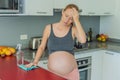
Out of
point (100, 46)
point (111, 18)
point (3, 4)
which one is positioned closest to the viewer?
point (3, 4)

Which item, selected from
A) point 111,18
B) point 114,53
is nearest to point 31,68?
point 114,53

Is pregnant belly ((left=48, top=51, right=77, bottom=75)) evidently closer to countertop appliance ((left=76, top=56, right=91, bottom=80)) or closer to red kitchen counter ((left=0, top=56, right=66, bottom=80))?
red kitchen counter ((left=0, top=56, right=66, bottom=80))

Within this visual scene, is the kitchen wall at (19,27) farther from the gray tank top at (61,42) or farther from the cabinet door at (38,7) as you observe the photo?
the gray tank top at (61,42)

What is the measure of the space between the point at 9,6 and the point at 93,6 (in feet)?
4.70

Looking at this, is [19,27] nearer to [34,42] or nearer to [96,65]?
[34,42]

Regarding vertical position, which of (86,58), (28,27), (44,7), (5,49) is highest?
(44,7)

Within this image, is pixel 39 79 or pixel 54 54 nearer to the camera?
pixel 39 79

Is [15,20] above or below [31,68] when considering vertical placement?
above

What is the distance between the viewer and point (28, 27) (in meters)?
2.91

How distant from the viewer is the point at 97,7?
3221 mm

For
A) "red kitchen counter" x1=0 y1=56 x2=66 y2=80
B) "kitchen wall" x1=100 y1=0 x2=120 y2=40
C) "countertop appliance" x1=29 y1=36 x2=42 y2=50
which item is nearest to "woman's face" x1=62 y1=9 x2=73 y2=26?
"red kitchen counter" x1=0 y1=56 x2=66 y2=80

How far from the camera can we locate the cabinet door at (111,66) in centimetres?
290

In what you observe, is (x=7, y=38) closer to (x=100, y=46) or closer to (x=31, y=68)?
(x=31, y=68)

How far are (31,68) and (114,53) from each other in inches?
61.3
